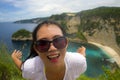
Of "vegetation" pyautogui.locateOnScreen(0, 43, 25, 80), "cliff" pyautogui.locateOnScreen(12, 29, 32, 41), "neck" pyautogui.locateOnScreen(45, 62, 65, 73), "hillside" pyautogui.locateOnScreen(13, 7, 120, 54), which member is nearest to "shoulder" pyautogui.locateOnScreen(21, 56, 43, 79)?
"neck" pyautogui.locateOnScreen(45, 62, 65, 73)

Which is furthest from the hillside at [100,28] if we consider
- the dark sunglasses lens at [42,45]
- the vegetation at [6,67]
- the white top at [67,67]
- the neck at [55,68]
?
the dark sunglasses lens at [42,45]

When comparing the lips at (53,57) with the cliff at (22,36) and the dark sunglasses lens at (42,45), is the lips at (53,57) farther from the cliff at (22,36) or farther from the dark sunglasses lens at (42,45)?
the cliff at (22,36)

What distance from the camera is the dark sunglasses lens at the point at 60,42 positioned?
179cm

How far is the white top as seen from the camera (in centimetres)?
199

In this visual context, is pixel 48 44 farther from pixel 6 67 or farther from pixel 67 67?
pixel 6 67

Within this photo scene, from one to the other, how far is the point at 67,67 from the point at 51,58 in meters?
0.26

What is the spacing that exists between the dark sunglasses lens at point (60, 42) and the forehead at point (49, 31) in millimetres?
50

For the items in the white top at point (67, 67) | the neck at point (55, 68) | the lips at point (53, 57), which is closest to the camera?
the lips at point (53, 57)

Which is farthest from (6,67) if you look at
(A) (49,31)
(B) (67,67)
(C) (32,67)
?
(A) (49,31)

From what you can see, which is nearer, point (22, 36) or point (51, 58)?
point (51, 58)

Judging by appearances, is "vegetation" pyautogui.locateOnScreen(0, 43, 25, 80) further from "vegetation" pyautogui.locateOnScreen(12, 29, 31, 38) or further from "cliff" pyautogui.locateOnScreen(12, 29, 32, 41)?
"vegetation" pyautogui.locateOnScreen(12, 29, 31, 38)

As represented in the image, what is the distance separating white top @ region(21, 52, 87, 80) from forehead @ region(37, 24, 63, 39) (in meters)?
0.25

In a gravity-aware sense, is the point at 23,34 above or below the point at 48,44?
below

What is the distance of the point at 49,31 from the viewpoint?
1.85 m
